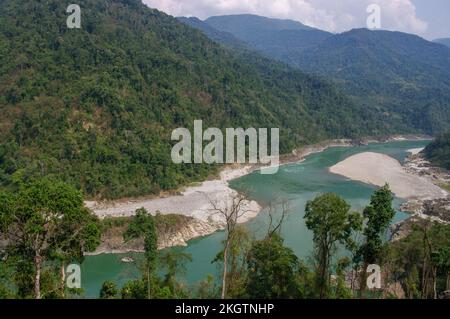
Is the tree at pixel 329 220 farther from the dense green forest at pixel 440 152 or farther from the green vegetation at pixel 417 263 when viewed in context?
the dense green forest at pixel 440 152

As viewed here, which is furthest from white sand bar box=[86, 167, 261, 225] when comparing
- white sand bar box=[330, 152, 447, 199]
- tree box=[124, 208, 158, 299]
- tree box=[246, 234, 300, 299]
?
white sand bar box=[330, 152, 447, 199]

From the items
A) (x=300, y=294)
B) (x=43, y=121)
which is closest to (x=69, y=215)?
(x=300, y=294)

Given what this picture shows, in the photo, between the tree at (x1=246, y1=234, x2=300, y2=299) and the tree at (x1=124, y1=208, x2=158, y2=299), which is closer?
the tree at (x1=246, y1=234, x2=300, y2=299)

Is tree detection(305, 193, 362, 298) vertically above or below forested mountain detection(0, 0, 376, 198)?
below

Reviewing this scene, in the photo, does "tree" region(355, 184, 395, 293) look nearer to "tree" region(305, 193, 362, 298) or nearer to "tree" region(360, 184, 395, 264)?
"tree" region(360, 184, 395, 264)

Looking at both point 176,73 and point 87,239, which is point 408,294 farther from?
point 176,73

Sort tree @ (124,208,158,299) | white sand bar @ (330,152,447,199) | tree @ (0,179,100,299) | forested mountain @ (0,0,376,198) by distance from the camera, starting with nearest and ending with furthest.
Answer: tree @ (0,179,100,299)
tree @ (124,208,158,299)
forested mountain @ (0,0,376,198)
white sand bar @ (330,152,447,199)

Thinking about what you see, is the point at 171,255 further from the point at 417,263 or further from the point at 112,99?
the point at 112,99

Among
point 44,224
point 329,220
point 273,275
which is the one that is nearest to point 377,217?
point 329,220
